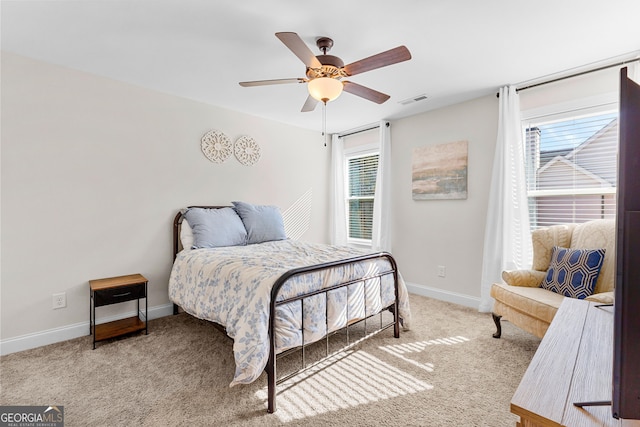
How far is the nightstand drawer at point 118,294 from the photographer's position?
2502mm

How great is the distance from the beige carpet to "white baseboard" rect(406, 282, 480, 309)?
0.69 metres

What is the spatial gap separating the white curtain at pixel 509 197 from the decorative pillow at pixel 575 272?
544mm

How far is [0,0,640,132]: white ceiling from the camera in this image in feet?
6.10

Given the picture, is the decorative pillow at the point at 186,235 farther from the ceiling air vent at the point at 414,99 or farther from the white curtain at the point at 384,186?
the ceiling air vent at the point at 414,99

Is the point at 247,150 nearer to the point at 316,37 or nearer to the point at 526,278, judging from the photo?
the point at 316,37

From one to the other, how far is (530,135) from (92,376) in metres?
4.36

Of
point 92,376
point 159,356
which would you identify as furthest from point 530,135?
point 92,376

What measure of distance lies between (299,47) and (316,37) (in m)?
0.46

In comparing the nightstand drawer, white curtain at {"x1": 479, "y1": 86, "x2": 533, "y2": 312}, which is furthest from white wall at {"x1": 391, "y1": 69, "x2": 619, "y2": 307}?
the nightstand drawer

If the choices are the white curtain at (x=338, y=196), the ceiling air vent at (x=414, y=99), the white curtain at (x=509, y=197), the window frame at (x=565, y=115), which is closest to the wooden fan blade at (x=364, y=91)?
the ceiling air vent at (x=414, y=99)

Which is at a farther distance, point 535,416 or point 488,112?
point 488,112

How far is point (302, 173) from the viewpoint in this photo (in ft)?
15.1

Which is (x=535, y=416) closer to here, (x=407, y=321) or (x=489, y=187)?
(x=407, y=321)

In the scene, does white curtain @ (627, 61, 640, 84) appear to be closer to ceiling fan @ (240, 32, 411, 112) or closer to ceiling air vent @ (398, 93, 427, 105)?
ceiling air vent @ (398, 93, 427, 105)
